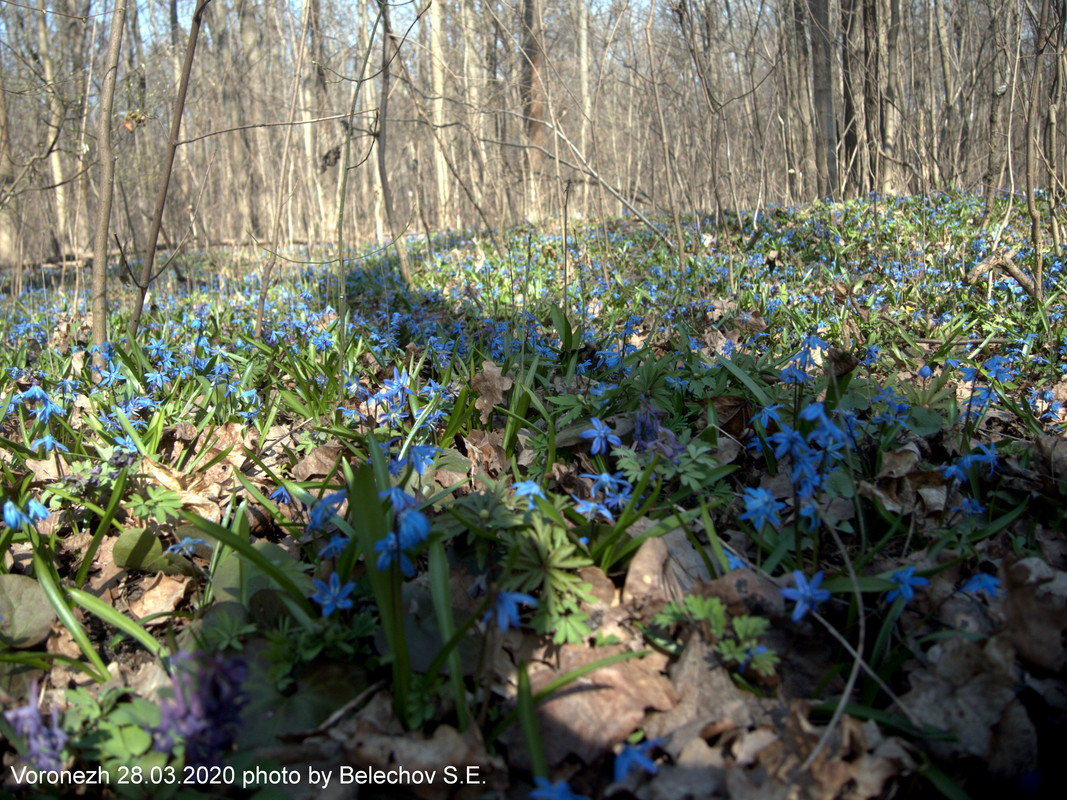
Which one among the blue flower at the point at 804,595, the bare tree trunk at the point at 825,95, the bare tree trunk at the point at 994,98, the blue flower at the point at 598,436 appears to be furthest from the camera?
the bare tree trunk at the point at 825,95

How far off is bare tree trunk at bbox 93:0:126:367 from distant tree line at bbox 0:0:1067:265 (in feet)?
0.92

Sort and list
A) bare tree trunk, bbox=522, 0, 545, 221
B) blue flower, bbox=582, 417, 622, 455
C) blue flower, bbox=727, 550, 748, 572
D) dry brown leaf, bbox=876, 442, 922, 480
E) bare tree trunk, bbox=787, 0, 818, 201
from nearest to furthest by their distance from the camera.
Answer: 1. blue flower, bbox=727, 550, 748, 572
2. blue flower, bbox=582, 417, 622, 455
3. dry brown leaf, bbox=876, 442, 922, 480
4. bare tree trunk, bbox=787, 0, 818, 201
5. bare tree trunk, bbox=522, 0, 545, 221

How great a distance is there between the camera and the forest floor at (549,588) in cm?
123

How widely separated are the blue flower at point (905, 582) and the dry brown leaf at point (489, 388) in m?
1.49

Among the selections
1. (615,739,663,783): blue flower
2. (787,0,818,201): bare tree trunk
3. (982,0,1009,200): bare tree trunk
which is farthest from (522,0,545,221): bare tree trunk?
(615,739,663,783): blue flower

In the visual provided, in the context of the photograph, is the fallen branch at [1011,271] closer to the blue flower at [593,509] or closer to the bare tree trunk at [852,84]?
the blue flower at [593,509]

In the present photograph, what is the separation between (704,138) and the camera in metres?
7.39

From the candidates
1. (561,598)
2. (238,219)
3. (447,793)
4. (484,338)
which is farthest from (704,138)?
(238,219)

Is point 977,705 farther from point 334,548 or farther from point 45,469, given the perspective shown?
point 45,469

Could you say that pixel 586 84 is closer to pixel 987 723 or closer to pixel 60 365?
pixel 60 365

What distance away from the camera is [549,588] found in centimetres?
146

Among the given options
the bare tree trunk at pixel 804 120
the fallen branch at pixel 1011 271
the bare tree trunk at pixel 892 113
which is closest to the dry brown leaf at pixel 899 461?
the fallen branch at pixel 1011 271

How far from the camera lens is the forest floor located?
1.23 metres

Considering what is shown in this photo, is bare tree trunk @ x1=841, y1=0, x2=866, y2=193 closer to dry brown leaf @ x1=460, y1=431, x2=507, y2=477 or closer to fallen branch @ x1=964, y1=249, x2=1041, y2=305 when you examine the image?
fallen branch @ x1=964, y1=249, x2=1041, y2=305
